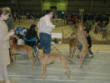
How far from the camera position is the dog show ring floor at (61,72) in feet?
14.4

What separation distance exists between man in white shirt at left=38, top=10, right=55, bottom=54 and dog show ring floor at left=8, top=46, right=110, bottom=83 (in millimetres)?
606

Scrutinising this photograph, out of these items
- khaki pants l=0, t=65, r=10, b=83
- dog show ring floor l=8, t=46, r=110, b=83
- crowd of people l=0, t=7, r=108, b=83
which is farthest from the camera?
dog show ring floor l=8, t=46, r=110, b=83

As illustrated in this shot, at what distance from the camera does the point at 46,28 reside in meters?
4.90

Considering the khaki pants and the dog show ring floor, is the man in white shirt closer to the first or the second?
the dog show ring floor

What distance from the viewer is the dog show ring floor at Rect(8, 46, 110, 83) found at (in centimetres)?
440

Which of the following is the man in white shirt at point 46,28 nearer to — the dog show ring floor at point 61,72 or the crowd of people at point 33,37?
the crowd of people at point 33,37

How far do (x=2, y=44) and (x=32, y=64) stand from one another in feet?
5.98

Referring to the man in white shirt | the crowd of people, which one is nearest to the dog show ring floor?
the crowd of people

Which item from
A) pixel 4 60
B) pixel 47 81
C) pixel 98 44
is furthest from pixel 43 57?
pixel 98 44

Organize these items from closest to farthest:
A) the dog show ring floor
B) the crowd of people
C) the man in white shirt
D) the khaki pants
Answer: the crowd of people → the khaki pants → the dog show ring floor → the man in white shirt

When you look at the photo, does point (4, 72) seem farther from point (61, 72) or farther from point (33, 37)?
point (33, 37)

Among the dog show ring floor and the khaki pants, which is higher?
the khaki pants

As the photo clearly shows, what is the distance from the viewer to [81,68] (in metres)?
5.22

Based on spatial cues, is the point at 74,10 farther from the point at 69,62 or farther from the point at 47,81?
the point at 47,81
